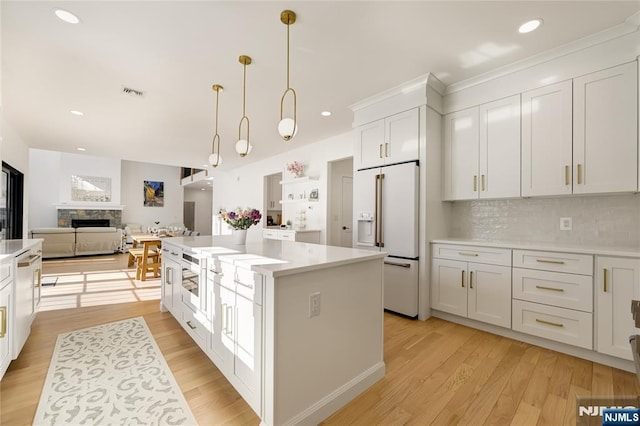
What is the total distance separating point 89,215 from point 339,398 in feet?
38.1

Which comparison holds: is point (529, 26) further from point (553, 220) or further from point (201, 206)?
point (201, 206)

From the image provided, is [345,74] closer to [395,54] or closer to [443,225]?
[395,54]

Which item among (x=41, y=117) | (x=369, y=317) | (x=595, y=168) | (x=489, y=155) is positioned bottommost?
(x=369, y=317)

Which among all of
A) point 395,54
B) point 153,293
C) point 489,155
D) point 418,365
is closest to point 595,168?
point 489,155

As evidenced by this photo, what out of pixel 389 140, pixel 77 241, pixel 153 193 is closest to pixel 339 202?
pixel 389 140

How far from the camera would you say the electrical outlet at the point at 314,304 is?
5.07ft

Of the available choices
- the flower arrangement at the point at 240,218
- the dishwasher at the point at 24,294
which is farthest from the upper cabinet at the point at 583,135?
the dishwasher at the point at 24,294

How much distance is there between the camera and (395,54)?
2.57m

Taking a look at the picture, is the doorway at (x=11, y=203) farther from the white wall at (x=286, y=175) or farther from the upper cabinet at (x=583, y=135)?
the upper cabinet at (x=583, y=135)

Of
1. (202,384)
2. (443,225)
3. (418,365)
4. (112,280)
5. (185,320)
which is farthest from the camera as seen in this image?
(112,280)

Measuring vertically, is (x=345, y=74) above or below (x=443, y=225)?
above

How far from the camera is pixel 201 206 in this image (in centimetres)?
1394

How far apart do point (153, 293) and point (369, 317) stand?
3.71 metres

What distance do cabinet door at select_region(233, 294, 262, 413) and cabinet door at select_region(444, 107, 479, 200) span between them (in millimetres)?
2686
